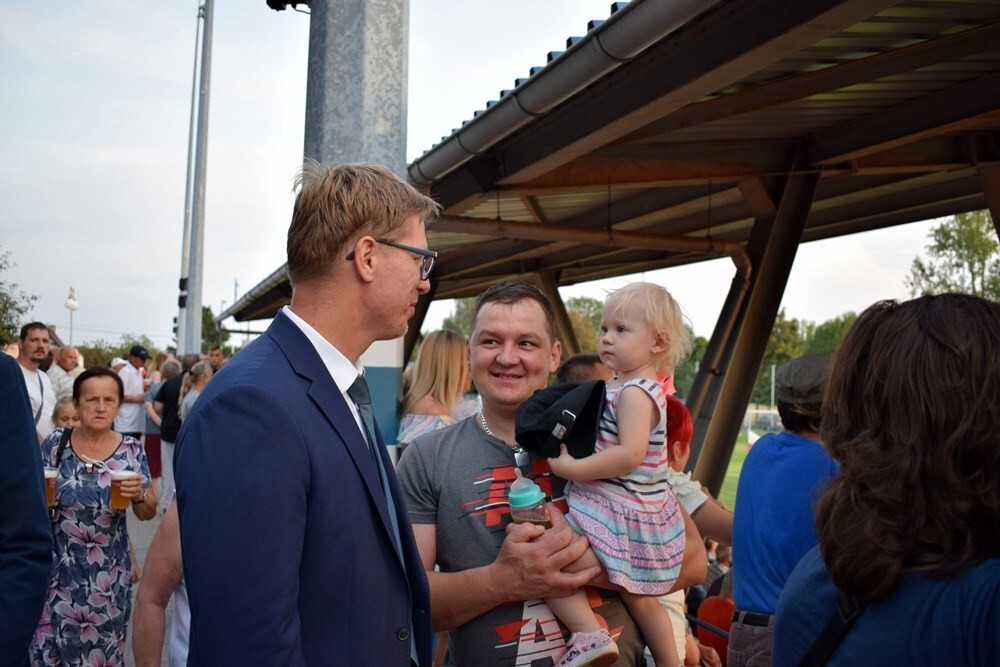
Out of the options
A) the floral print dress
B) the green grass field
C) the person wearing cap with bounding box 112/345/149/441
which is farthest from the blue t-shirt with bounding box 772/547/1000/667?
the green grass field

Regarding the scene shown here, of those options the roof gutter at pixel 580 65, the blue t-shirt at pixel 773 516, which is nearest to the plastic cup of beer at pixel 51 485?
the blue t-shirt at pixel 773 516

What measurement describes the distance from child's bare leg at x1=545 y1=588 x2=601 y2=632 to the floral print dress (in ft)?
10.4

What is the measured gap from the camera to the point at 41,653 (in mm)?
4727

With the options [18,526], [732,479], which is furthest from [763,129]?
[732,479]

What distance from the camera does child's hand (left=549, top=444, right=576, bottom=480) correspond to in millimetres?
2891

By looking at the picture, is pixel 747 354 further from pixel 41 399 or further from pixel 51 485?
pixel 51 485

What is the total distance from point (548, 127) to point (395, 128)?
4041mm

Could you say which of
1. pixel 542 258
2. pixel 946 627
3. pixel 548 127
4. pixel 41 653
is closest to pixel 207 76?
pixel 542 258

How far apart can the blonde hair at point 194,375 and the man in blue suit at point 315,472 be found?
9.25m

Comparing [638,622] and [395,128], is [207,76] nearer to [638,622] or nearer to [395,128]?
[395,128]

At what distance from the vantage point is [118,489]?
15.8 feet

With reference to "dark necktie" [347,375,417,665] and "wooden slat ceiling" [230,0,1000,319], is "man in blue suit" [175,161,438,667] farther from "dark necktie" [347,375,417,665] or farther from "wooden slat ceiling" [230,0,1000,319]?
"wooden slat ceiling" [230,0,1000,319]

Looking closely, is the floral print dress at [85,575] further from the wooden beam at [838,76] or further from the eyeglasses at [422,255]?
the wooden beam at [838,76]

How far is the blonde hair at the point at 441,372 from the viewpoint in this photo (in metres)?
6.08
